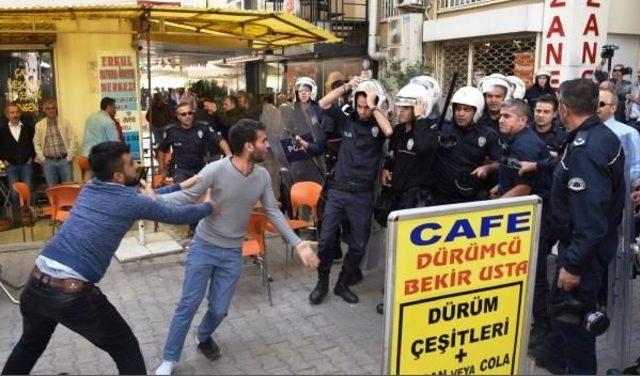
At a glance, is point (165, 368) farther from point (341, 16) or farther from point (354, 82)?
point (341, 16)

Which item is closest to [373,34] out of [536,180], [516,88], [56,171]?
[56,171]

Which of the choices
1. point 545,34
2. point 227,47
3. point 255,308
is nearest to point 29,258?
point 255,308

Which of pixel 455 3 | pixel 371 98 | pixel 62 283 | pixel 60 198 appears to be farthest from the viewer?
pixel 455 3

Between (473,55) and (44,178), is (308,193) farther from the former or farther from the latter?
(473,55)

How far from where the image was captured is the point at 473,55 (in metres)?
11.9

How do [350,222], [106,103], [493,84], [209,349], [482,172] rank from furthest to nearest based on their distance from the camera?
[106,103], [493,84], [350,222], [482,172], [209,349]

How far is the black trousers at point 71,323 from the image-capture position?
10.2 ft

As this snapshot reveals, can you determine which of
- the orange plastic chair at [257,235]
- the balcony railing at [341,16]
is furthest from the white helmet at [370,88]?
the balcony railing at [341,16]

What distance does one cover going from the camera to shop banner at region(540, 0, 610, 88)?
9.15 m

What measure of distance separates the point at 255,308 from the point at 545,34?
7.31 metres

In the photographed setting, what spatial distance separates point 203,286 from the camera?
153 inches

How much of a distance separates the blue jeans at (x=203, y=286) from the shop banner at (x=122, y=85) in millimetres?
Answer: 5616

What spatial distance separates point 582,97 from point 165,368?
10.2ft

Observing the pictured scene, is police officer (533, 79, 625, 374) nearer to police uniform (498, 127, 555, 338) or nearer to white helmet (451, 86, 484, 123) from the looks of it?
police uniform (498, 127, 555, 338)
